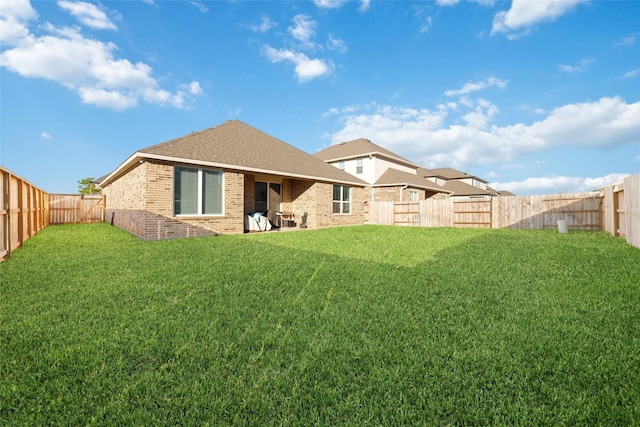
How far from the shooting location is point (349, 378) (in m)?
2.34

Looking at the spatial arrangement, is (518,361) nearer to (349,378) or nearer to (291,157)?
(349,378)

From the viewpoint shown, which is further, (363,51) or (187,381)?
(363,51)

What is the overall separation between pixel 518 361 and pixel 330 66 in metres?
18.0

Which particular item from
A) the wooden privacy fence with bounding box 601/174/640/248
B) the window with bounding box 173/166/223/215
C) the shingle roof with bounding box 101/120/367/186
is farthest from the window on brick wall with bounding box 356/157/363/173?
the wooden privacy fence with bounding box 601/174/640/248

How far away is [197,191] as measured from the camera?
10742 millimetres

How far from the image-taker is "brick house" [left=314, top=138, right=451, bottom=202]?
75.5ft

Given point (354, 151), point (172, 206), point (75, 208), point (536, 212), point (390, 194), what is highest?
point (354, 151)

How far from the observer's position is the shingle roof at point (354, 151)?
2466cm

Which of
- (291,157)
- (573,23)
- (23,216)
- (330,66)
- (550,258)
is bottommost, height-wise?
(550,258)

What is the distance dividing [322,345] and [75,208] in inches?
942

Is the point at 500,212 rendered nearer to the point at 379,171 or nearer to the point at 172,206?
the point at 379,171

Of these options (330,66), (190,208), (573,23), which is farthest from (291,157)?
(573,23)

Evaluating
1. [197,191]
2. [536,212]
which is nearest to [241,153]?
[197,191]

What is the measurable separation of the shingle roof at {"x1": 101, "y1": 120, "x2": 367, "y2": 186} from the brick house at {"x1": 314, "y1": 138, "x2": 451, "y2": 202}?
5.44m
